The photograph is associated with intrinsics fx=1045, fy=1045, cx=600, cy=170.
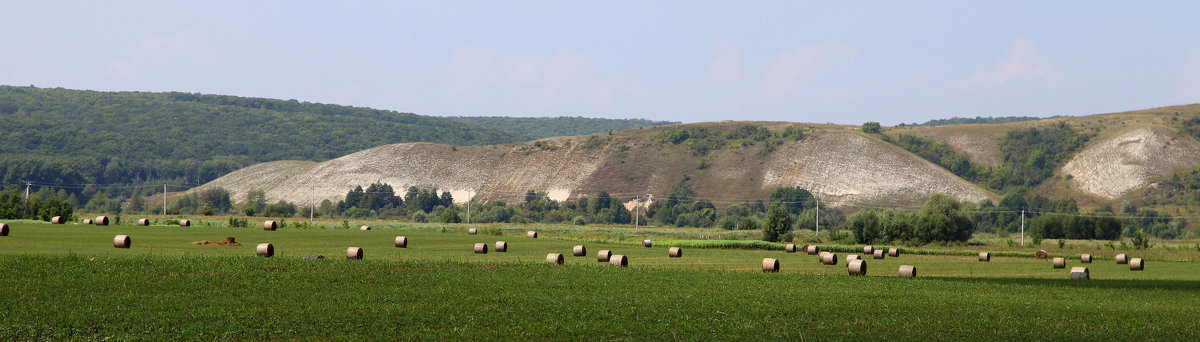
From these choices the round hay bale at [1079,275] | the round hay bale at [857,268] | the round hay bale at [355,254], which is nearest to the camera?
the round hay bale at [355,254]

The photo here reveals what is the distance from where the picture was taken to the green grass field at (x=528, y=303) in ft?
69.5

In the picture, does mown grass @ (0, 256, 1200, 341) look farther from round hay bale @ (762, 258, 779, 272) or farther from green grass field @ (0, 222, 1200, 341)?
round hay bale @ (762, 258, 779, 272)

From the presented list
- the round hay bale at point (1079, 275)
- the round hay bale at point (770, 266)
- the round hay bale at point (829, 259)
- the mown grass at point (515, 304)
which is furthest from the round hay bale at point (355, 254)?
the round hay bale at point (1079, 275)

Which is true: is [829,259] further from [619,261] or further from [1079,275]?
[619,261]

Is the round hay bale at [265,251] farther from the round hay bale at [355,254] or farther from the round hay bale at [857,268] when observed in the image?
the round hay bale at [857,268]

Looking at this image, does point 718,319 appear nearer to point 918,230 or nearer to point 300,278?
point 300,278

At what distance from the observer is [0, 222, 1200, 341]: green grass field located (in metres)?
21.2

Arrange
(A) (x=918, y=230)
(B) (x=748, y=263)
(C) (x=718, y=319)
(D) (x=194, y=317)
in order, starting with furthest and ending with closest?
(A) (x=918, y=230) → (B) (x=748, y=263) → (C) (x=718, y=319) → (D) (x=194, y=317)

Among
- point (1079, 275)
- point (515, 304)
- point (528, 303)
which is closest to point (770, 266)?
point (1079, 275)

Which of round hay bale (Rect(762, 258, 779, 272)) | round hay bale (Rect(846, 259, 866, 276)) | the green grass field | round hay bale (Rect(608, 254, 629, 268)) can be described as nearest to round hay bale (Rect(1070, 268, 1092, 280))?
the green grass field

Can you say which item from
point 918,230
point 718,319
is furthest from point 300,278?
point 918,230

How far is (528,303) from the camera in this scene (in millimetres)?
26297

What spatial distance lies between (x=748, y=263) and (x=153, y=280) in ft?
95.6

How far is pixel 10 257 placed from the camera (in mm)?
32250
